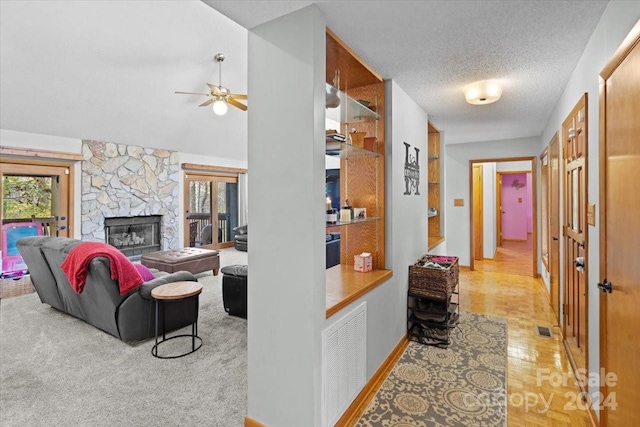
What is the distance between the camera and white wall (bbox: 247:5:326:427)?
1646 mm

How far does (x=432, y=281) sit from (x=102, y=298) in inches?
123

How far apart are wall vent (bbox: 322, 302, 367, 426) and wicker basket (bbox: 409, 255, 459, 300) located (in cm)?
109

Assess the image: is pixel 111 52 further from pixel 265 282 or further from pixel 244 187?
pixel 244 187

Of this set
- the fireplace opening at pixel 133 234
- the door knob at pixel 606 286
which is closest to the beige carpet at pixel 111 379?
the door knob at pixel 606 286

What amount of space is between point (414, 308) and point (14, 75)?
19.0 ft

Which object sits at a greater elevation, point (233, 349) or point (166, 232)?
point (166, 232)

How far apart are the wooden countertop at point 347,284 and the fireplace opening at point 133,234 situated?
5.47 m

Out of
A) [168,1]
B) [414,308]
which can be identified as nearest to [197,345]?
[414,308]

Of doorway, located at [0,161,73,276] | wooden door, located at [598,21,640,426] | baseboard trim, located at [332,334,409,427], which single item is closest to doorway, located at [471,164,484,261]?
baseboard trim, located at [332,334,409,427]

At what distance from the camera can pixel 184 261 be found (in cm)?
486

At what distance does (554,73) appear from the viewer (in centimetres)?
264

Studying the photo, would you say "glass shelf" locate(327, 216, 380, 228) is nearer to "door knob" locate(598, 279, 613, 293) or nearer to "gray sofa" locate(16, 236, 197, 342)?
"door knob" locate(598, 279, 613, 293)

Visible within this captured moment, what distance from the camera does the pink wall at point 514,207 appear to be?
384 inches

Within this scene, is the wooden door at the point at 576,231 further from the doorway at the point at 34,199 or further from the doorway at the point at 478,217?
the doorway at the point at 34,199
